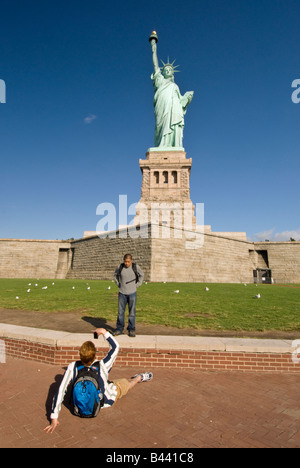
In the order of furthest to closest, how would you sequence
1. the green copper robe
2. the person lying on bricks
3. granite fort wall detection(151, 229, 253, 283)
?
1. the green copper robe
2. granite fort wall detection(151, 229, 253, 283)
3. the person lying on bricks

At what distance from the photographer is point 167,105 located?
130ft

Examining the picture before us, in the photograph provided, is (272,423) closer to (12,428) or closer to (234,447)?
(234,447)

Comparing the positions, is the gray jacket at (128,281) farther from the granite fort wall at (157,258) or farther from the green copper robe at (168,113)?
the green copper robe at (168,113)

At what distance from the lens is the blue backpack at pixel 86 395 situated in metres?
3.10

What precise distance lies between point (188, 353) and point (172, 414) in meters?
1.63

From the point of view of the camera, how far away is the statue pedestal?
33531 millimetres

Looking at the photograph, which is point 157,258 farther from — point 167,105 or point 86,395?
point 167,105

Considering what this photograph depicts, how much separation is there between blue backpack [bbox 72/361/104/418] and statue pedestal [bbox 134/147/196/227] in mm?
29799

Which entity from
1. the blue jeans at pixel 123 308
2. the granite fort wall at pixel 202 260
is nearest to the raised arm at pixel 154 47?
the granite fort wall at pixel 202 260

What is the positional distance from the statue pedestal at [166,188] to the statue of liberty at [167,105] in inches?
131

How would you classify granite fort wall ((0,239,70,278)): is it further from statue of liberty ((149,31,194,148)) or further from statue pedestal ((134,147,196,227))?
statue of liberty ((149,31,194,148))

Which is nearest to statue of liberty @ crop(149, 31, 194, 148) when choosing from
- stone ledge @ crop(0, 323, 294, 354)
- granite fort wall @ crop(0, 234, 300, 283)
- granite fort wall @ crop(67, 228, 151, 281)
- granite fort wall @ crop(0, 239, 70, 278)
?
granite fort wall @ crop(0, 234, 300, 283)
